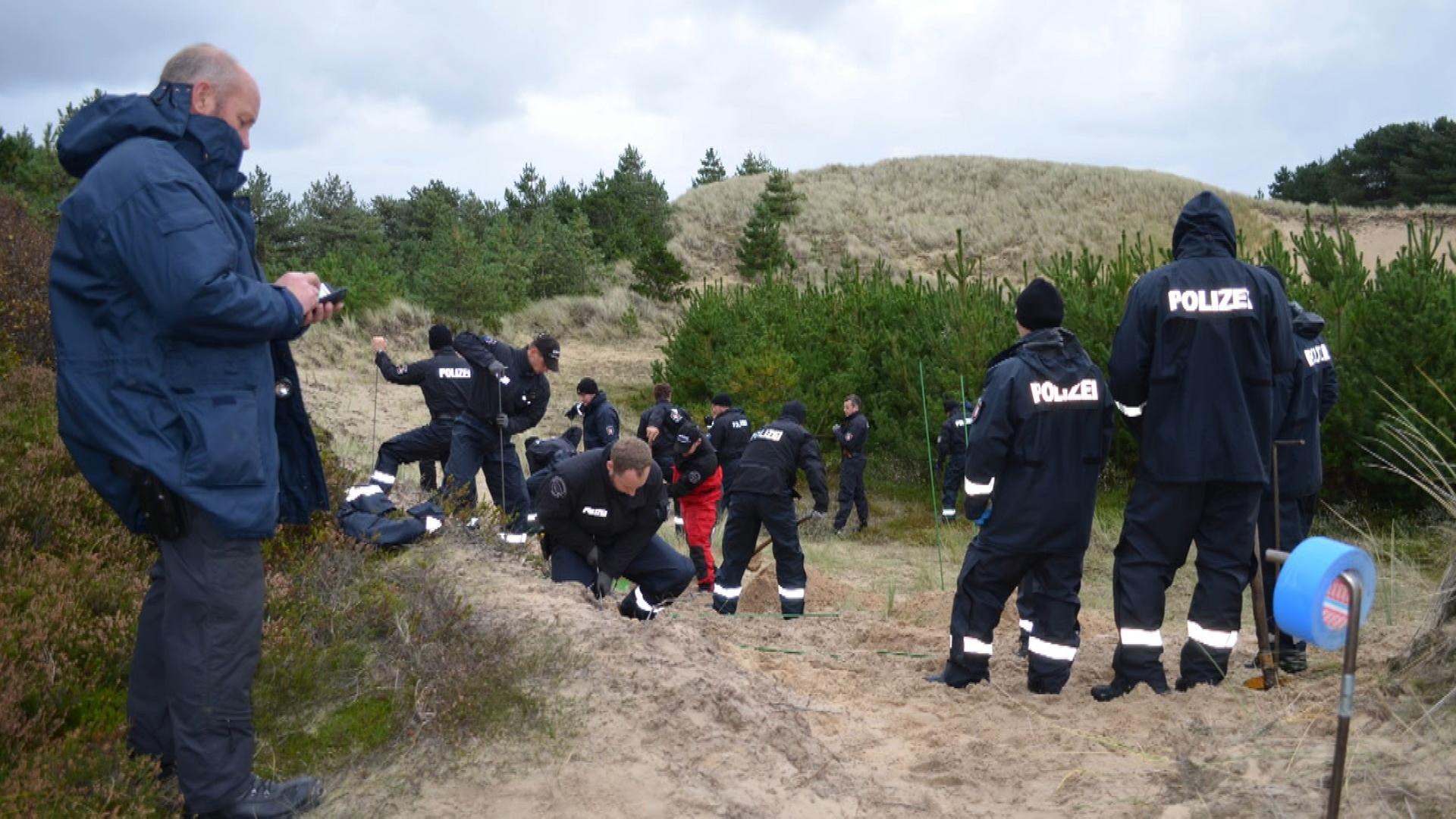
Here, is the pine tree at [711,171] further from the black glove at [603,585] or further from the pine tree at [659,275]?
the black glove at [603,585]

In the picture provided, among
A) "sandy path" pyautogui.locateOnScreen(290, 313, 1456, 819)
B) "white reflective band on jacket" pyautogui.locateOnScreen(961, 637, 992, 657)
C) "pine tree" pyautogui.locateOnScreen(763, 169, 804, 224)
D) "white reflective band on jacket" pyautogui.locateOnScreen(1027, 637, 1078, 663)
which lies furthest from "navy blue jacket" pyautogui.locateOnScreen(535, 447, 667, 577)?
"pine tree" pyautogui.locateOnScreen(763, 169, 804, 224)

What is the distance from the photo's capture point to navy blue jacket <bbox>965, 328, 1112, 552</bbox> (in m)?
5.51

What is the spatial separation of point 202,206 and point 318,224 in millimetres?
30045

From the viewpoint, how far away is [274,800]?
11.2ft

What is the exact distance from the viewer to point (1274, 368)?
17.8ft

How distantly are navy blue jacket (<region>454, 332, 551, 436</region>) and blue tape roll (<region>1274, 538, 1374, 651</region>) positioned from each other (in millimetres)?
9017

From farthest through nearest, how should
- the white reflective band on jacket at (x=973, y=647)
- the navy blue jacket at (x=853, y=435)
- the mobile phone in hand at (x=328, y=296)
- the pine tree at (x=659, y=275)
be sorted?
the pine tree at (x=659, y=275), the navy blue jacket at (x=853, y=435), the white reflective band on jacket at (x=973, y=647), the mobile phone in hand at (x=328, y=296)

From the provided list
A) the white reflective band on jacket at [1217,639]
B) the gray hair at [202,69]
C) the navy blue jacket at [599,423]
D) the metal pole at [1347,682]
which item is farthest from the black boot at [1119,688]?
the navy blue jacket at [599,423]

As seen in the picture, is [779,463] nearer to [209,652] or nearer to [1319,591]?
[209,652]

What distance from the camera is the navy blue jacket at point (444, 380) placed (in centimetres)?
1148

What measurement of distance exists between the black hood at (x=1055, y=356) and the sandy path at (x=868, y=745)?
5.14ft

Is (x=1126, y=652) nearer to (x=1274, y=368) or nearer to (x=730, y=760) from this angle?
(x=1274, y=368)

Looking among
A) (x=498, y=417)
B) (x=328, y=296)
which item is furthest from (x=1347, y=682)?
(x=498, y=417)

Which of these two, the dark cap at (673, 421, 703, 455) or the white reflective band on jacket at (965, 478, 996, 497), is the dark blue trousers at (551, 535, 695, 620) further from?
the dark cap at (673, 421, 703, 455)
